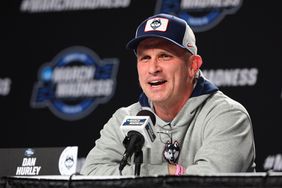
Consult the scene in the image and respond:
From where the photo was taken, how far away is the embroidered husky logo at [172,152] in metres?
2.48

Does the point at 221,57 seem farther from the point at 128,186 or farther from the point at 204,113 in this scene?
the point at 128,186

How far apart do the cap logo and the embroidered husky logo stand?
444 millimetres

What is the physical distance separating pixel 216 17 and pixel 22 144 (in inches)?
62.5

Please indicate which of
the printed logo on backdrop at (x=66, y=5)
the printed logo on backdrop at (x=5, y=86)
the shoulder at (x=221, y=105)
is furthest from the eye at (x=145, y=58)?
the printed logo on backdrop at (x=5, y=86)

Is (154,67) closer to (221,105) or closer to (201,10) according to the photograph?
(221,105)

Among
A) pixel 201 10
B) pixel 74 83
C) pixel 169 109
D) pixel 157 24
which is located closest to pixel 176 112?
pixel 169 109

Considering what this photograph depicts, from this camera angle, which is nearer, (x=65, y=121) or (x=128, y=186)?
(x=128, y=186)

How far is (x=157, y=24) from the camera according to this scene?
251cm

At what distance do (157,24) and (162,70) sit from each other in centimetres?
18

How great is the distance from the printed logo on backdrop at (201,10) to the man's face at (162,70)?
59.3 inches

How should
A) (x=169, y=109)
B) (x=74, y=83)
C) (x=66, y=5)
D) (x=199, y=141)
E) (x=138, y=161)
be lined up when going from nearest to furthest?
(x=138, y=161) < (x=199, y=141) < (x=169, y=109) < (x=74, y=83) < (x=66, y=5)

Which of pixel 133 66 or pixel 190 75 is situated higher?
pixel 133 66

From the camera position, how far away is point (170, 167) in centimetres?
236

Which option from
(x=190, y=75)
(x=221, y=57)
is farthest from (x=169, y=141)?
(x=221, y=57)
